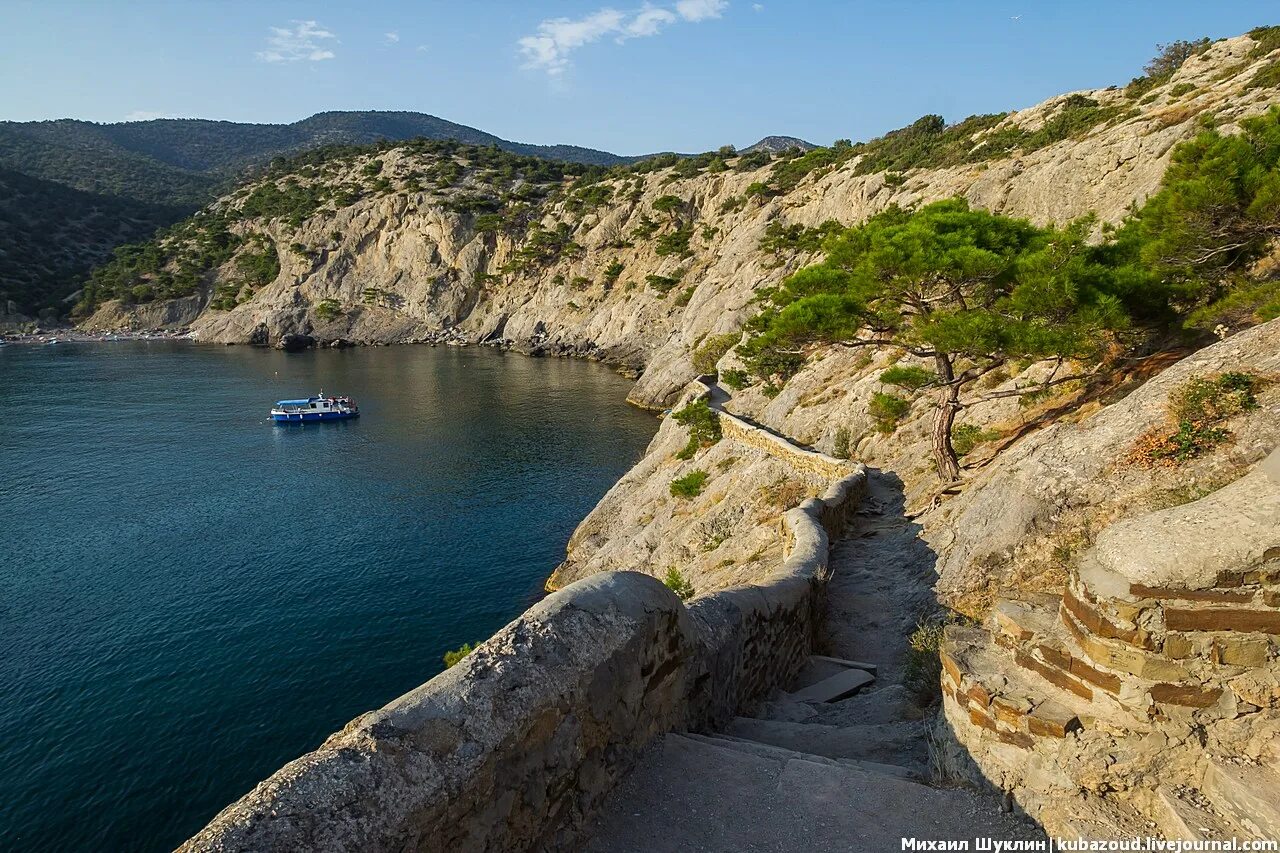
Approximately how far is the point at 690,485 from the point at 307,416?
45.6 metres

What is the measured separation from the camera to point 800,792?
598 centimetres

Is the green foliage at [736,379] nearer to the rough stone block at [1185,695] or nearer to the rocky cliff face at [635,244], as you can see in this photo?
the rocky cliff face at [635,244]

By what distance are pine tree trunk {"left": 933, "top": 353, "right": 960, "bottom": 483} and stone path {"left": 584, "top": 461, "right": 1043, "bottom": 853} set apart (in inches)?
352

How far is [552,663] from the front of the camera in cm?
577

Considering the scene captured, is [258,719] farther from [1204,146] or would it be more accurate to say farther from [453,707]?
[1204,146]

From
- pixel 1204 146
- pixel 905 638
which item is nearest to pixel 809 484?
pixel 905 638

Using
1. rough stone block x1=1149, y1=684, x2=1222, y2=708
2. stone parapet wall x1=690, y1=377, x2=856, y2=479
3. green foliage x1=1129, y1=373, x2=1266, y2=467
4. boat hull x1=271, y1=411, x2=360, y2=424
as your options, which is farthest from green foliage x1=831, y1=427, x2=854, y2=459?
boat hull x1=271, y1=411, x2=360, y2=424

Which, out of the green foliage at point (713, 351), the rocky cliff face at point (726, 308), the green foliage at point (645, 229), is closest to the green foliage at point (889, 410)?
the rocky cliff face at point (726, 308)

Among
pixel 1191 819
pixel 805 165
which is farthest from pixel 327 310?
pixel 1191 819

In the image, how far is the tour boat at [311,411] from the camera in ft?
195

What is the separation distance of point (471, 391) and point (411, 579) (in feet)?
Result: 147

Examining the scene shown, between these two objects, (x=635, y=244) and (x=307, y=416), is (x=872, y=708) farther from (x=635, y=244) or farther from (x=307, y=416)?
(x=635, y=244)

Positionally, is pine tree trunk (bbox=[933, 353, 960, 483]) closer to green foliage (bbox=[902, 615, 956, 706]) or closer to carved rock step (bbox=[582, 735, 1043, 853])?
green foliage (bbox=[902, 615, 956, 706])

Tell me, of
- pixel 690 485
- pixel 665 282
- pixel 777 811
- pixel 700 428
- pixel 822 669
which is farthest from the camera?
pixel 665 282
